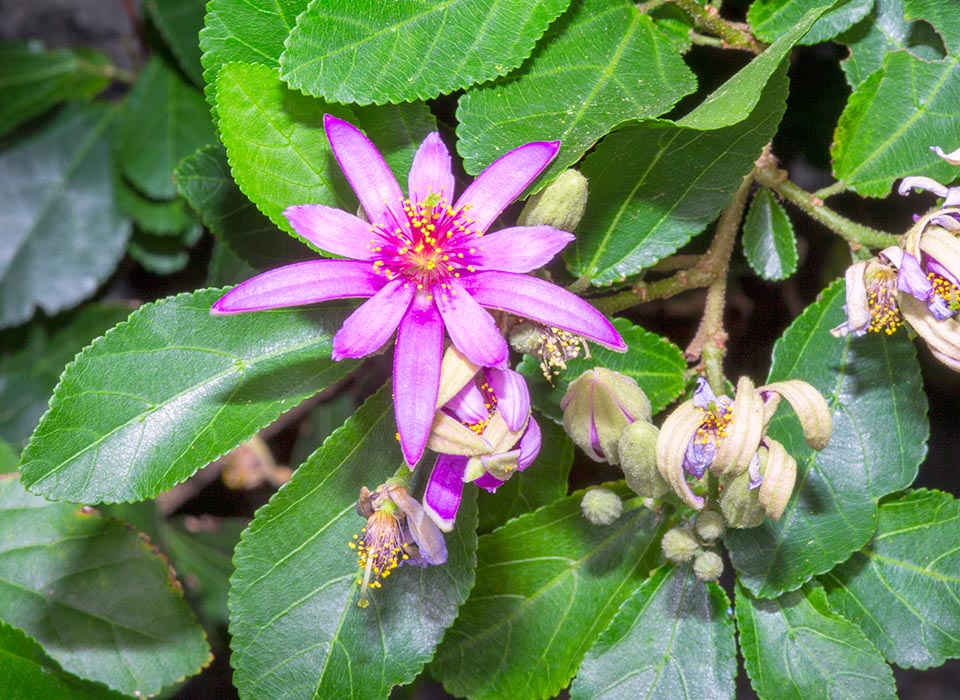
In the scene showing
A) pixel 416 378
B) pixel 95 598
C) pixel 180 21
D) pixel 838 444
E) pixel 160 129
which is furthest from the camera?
pixel 160 129

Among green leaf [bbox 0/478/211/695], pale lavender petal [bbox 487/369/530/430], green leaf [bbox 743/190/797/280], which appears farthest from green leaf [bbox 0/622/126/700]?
green leaf [bbox 743/190/797/280]

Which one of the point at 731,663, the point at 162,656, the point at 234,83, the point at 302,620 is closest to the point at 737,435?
the point at 731,663

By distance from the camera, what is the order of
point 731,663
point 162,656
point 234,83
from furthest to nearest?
point 162,656 → point 731,663 → point 234,83

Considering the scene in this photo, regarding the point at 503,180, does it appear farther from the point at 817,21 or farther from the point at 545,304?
the point at 817,21

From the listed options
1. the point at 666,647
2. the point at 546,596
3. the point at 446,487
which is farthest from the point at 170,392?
the point at 666,647

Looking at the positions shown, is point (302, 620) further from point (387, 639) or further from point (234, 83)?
point (234, 83)

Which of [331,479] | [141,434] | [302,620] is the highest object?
[141,434]
